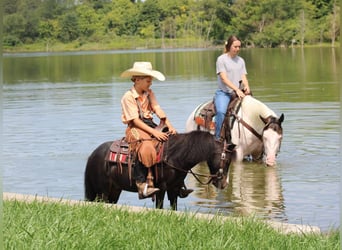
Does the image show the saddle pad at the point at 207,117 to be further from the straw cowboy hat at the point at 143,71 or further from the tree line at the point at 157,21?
the tree line at the point at 157,21

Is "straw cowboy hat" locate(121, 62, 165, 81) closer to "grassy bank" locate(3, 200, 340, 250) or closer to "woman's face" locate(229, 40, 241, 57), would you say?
"grassy bank" locate(3, 200, 340, 250)

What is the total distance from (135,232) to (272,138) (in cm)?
556

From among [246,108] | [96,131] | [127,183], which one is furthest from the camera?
[96,131]

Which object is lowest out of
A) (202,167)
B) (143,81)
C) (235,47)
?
(202,167)

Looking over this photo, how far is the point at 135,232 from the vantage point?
21.4 ft

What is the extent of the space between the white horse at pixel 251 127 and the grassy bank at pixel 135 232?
4.67 m

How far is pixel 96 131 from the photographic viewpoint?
18.4 m

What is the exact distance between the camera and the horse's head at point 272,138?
1182 cm

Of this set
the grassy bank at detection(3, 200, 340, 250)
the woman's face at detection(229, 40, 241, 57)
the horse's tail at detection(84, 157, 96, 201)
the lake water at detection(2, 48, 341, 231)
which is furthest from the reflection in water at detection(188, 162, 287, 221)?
the grassy bank at detection(3, 200, 340, 250)

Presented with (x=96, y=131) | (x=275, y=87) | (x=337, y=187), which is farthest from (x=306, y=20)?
(x=337, y=187)

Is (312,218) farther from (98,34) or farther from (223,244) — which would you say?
(98,34)

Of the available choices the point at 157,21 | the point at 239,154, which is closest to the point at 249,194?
the point at 239,154

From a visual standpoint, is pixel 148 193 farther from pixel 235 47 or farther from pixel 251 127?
pixel 251 127

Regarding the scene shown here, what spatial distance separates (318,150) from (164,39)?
415 ft
